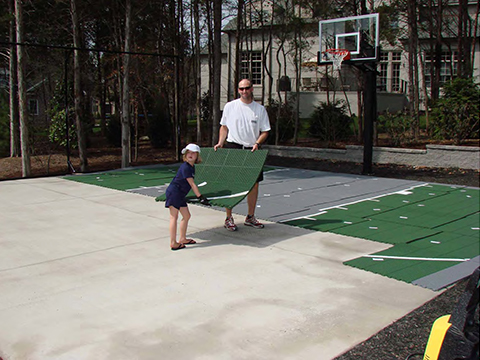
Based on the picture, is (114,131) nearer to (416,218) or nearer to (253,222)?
(253,222)

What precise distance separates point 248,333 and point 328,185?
7155 millimetres

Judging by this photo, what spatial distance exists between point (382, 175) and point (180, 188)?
778 centimetres

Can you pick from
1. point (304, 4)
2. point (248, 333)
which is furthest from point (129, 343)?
point (304, 4)

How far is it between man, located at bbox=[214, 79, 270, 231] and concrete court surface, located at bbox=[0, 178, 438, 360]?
112 centimetres

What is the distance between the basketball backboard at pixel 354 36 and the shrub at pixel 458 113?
305 centimetres

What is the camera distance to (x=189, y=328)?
3.64 metres

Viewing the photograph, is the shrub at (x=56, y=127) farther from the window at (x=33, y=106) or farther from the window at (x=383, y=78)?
the window at (x=383, y=78)

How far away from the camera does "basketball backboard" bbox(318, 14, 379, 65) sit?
38.5 ft

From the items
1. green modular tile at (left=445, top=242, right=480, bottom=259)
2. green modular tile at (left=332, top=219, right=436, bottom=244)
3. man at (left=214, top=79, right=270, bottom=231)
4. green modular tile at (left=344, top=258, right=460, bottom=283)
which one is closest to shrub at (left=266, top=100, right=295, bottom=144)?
green modular tile at (left=332, top=219, right=436, bottom=244)

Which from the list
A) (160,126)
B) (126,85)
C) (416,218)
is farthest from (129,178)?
(160,126)

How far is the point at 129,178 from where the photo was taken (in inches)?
439

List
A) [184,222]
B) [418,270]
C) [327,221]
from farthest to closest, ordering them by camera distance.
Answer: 1. [327,221]
2. [184,222]
3. [418,270]

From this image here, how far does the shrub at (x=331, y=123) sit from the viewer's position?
17.0m

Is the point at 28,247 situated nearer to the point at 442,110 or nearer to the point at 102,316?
the point at 102,316
